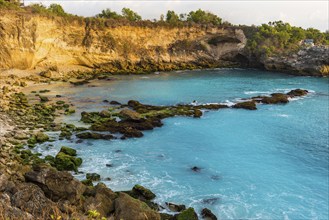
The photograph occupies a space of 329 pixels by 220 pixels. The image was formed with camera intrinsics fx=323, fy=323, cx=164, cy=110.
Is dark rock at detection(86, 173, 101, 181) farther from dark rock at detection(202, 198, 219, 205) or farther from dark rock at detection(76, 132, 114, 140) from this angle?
dark rock at detection(76, 132, 114, 140)

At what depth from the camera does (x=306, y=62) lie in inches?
2793

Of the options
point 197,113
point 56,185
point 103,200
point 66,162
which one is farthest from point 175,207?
point 197,113

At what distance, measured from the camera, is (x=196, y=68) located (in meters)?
77.4

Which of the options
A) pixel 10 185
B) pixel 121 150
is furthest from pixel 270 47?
pixel 10 185

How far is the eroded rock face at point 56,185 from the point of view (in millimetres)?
14164

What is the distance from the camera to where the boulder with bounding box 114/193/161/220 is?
14289 mm

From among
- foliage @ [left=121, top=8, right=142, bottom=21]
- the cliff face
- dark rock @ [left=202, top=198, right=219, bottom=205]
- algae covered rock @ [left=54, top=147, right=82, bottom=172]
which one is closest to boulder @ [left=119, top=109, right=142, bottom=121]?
algae covered rock @ [left=54, top=147, right=82, bottom=172]

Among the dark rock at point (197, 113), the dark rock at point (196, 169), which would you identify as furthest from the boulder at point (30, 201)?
the dark rock at point (197, 113)

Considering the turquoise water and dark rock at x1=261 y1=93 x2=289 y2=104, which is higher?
dark rock at x1=261 y1=93 x2=289 y2=104

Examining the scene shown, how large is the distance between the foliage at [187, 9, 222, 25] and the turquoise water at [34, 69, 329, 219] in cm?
4485

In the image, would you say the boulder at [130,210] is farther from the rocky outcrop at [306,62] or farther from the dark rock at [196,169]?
the rocky outcrop at [306,62]

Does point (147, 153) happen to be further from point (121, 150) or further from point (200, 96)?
point (200, 96)

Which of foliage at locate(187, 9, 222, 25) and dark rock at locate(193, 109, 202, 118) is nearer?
dark rock at locate(193, 109, 202, 118)

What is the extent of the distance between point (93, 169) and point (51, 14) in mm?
44832
